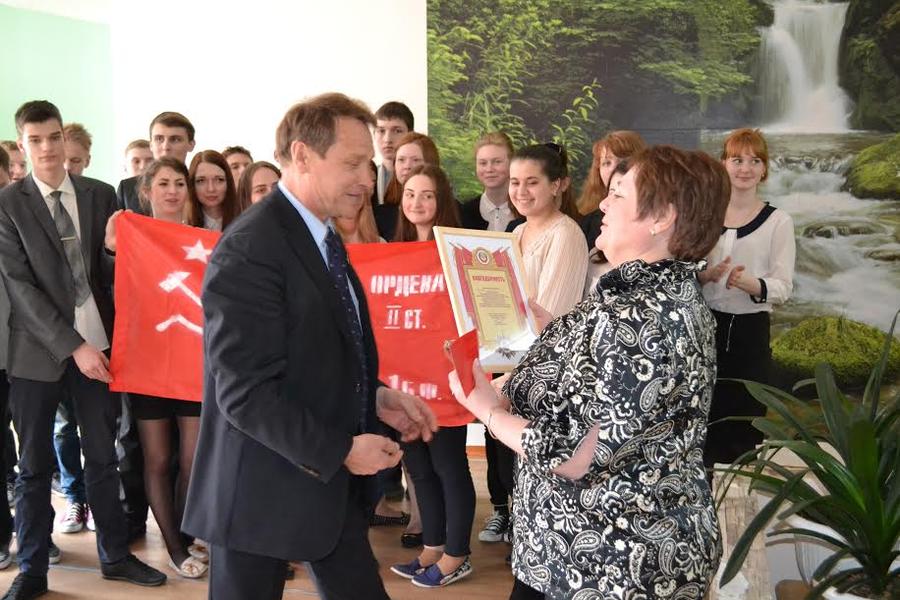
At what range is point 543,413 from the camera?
187 centimetres

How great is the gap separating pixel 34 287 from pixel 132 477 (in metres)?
1.26

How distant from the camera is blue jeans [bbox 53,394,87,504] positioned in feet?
15.2

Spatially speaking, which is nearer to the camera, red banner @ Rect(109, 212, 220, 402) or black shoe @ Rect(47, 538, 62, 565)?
red banner @ Rect(109, 212, 220, 402)

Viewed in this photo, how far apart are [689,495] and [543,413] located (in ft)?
1.14

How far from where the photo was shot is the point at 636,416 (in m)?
1.67

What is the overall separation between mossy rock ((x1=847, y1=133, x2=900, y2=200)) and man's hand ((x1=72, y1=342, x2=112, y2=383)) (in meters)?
4.61

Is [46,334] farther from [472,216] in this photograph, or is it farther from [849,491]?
[849,491]

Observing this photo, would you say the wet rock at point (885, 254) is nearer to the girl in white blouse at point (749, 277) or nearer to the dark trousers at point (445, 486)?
the girl in white blouse at point (749, 277)

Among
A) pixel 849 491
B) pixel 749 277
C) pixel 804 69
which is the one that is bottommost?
pixel 849 491

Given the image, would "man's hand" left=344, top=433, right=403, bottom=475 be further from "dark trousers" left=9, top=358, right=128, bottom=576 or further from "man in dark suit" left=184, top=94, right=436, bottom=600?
"dark trousers" left=9, top=358, right=128, bottom=576

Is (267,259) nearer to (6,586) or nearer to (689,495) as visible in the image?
(689,495)

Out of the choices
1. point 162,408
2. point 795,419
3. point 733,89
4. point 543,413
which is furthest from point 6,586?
point 733,89

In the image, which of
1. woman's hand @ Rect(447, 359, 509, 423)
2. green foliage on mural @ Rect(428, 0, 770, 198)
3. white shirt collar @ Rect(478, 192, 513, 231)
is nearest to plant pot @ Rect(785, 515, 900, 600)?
woman's hand @ Rect(447, 359, 509, 423)

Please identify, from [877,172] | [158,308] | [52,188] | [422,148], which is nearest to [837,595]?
[422,148]
